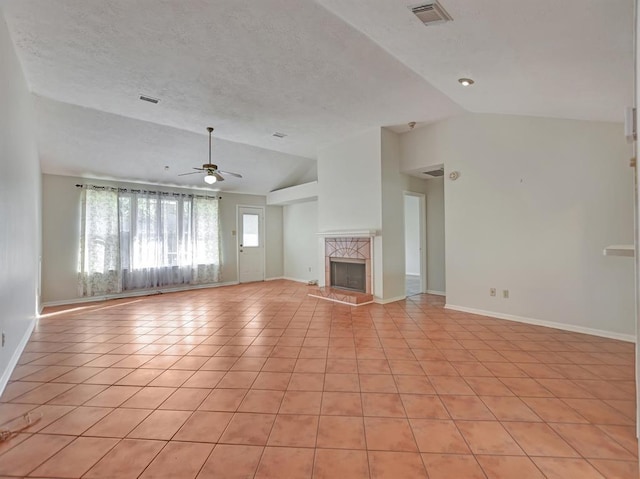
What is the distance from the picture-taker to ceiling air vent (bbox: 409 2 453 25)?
2074 millimetres

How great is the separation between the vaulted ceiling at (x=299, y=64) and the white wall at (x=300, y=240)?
122 inches

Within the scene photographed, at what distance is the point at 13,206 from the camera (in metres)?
2.73

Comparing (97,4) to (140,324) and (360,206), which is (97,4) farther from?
(360,206)

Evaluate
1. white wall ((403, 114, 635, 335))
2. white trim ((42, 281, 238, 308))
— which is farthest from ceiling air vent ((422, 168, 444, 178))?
white trim ((42, 281, 238, 308))

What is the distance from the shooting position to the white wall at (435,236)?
6062mm

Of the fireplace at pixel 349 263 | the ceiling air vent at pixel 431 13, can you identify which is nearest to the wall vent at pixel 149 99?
the ceiling air vent at pixel 431 13

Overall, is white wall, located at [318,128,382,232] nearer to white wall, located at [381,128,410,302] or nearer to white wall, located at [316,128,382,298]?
white wall, located at [316,128,382,298]

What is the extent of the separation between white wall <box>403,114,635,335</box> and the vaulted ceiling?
38 cm

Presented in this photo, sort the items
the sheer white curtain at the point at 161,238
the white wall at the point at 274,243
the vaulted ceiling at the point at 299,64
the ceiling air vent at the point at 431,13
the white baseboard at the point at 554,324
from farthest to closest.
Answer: the white wall at the point at 274,243 → the sheer white curtain at the point at 161,238 → the white baseboard at the point at 554,324 → the vaulted ceiling at the point at 299,64 → the ceiling air vent at the point at 431,13

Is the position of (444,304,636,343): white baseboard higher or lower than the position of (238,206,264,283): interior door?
lower

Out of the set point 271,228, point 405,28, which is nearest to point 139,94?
point 405,28

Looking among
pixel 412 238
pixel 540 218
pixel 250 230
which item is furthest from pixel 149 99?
pixel 412 238

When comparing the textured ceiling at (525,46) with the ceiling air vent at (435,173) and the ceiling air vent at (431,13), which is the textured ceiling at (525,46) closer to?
the ceiling air vent at (431,13)

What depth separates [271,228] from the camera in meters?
8.69
